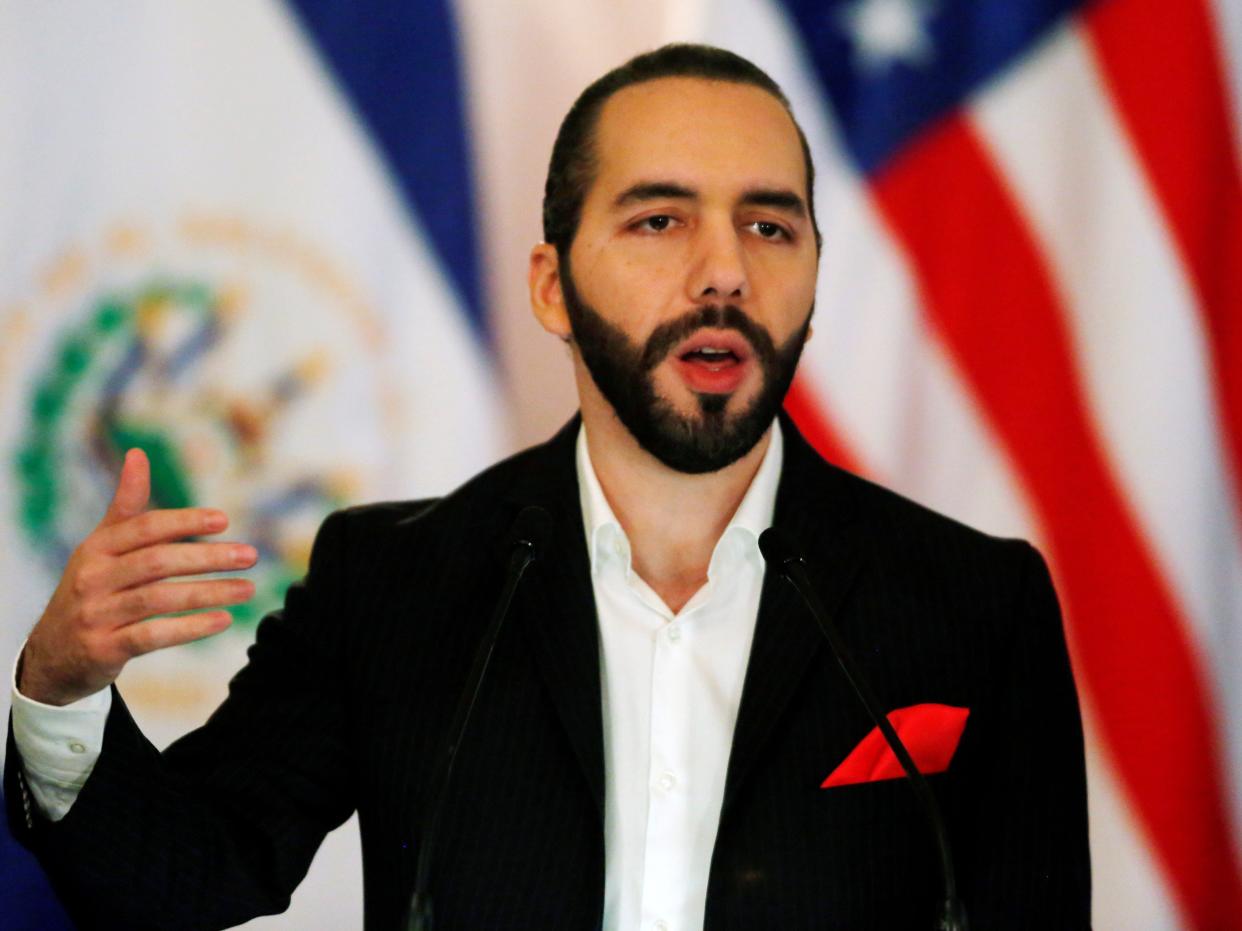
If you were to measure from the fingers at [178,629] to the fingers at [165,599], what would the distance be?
0.5 inches

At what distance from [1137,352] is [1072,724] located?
104cm

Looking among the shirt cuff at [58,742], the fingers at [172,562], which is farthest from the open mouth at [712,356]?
the shirt cuff at [58,742]

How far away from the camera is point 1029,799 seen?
1.64m

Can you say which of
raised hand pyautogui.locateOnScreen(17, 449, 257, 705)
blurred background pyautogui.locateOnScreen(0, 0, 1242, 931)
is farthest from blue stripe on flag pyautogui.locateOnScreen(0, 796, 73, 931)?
raised hand pyautogui.locateOnScreen(17, 449, 257, 705)

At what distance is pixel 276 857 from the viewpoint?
1617 millimetres

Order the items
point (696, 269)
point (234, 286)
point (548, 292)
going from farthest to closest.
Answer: point (234, 286)
point (548, 292)
point (696, 269)

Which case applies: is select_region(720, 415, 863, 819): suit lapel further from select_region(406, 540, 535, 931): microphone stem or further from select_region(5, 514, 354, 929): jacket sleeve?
select_region(5, 514, 354, 929): jacket sleeve

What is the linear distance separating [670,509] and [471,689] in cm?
57

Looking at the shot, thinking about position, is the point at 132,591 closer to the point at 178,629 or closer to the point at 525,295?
the point at 178,629

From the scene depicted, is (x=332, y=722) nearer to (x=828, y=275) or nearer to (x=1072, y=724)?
(x=1072, y=724)

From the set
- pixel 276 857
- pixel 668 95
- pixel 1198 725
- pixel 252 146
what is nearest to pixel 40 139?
pixel 252 146

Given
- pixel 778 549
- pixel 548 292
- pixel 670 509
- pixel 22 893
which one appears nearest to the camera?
pixel 778 549

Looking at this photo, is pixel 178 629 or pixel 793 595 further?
pixel 793 595

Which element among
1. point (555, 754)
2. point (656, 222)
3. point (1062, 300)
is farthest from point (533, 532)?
point (1062, 300)
